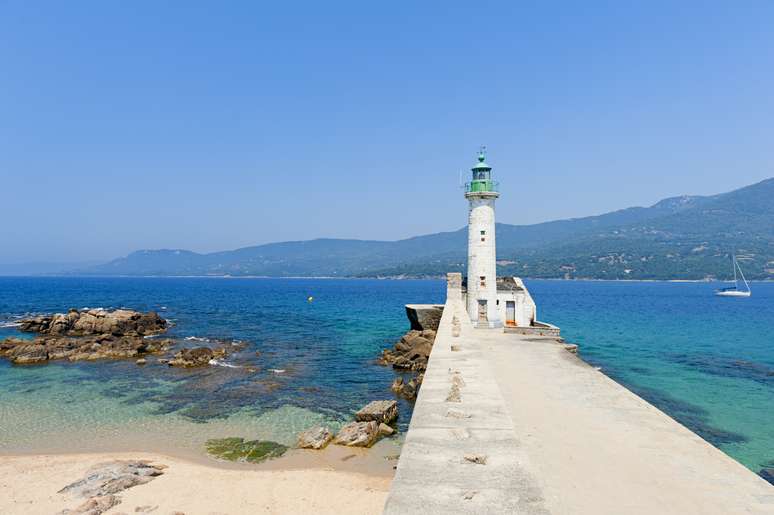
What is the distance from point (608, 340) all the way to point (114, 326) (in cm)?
4843

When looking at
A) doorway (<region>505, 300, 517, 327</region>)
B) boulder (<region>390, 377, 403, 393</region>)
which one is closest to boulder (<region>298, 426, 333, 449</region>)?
boulder (<region>390, 377, 403, 393</region>)

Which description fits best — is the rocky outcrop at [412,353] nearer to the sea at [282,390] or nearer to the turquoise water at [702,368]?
the sea at [282,390]

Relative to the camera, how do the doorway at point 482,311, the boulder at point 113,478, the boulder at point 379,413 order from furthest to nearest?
1. the doorway at point 482,311
2. the boulder at point 379,413
3. the boulder at point 113,478

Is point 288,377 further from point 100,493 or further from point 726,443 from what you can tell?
point 726,443

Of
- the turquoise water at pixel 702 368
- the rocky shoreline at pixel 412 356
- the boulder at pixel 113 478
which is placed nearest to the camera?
the boulder at pixel 113 478

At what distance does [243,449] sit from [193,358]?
17.6 meters

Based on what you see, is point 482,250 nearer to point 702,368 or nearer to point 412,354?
point 412,354

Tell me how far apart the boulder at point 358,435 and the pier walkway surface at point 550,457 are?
3.71 metres

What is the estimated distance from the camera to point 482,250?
34188 millimetres

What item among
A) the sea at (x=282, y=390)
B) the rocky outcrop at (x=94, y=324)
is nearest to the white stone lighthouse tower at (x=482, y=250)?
the sea at (x=282, y=390)

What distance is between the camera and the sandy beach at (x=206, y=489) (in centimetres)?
1251

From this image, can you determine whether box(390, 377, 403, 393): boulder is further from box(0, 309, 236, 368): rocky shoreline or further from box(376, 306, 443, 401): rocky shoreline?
box(0, 309, 236, 368): rocky shoreline

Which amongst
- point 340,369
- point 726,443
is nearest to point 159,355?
point 340,369

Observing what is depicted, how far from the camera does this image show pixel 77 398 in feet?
78.3
